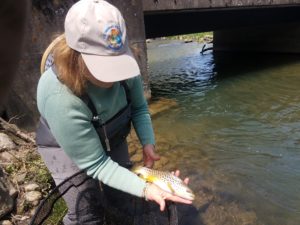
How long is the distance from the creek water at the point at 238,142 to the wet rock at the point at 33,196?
70.9 inches

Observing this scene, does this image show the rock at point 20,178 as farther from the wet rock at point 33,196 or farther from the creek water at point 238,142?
the creek water at point 238,142

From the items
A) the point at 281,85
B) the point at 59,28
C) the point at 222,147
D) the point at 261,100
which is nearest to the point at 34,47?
the point at 59,28

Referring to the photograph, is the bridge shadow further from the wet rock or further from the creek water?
the wet rock

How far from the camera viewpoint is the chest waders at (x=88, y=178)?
103 inches

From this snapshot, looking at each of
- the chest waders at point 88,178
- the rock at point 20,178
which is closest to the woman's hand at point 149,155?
the chest waders at point 88,178

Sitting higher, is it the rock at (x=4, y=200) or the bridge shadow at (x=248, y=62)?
the rock at (x=4, y=200)

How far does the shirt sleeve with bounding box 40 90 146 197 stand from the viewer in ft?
7.04

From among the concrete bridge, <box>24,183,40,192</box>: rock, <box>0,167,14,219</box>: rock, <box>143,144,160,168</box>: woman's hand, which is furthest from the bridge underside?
<box>143,144,160,168</box>: woman's hand

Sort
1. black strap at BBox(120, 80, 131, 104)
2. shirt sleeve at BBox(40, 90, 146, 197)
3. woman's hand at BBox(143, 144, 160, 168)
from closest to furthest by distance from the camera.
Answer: shirt sleeve at BBox(40, 90, 146, 197) < black strap at BBox(120, 80, 131, 104) < woman's hand at BBox(143, 144, 160, 168)

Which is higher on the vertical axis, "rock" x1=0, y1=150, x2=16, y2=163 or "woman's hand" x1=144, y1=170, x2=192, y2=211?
"woman's hand" x1=144, y1=170, x2=192, y2=211

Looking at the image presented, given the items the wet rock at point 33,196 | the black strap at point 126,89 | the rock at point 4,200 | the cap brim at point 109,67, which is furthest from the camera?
the wet rock at point 33,196

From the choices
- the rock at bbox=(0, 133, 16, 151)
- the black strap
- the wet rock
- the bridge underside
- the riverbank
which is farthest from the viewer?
the bridge underside

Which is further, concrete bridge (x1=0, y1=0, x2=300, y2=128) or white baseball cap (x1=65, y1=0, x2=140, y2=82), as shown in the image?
concrete bridge (x1=0, y1=0, x2=300, y2=128)

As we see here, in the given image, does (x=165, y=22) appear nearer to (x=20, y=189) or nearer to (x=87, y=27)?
(x=20, y=189)
